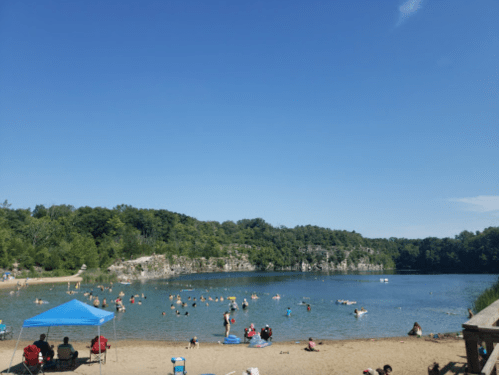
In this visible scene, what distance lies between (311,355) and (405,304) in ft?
128

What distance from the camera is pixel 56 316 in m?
14.5

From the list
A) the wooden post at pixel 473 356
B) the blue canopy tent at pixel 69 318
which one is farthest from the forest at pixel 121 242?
the wooden post at pixel 473 356

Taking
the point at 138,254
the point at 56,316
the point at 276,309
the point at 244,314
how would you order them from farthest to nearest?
the point at 138,254, the point at 276,309, the point at 244,314, the point at 56,316

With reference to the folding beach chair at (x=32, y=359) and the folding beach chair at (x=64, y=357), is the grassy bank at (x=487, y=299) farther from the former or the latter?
the folding beach chair at (x=32, y=359)

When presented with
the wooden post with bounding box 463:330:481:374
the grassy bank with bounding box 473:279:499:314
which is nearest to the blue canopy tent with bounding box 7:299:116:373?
the wooden post with bounding box 463:330:481:374

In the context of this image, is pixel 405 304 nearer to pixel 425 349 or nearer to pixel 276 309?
pixel 276 309

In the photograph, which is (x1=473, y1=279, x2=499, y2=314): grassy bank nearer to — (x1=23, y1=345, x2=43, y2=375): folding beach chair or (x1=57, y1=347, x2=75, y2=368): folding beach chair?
(x1=57, y1=347, x2=75, y2=368): folding beach chair

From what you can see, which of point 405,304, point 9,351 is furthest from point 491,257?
point 9,351

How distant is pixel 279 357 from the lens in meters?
19.3

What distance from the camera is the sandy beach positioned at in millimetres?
16562

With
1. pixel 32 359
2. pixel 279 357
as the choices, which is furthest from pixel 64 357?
pixel 279 357

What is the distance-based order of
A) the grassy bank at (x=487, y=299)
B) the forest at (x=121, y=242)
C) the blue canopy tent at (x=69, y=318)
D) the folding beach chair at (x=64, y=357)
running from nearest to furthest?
the blue canopy tent at (x=69, y=318), the folding beach chair at (x=64, y=357), the grassy bank at (x=487, y=299), the forest at (x=121, y=242)

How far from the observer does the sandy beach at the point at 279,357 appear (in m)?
16.6

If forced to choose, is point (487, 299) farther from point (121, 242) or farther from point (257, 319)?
point (121, 242)
